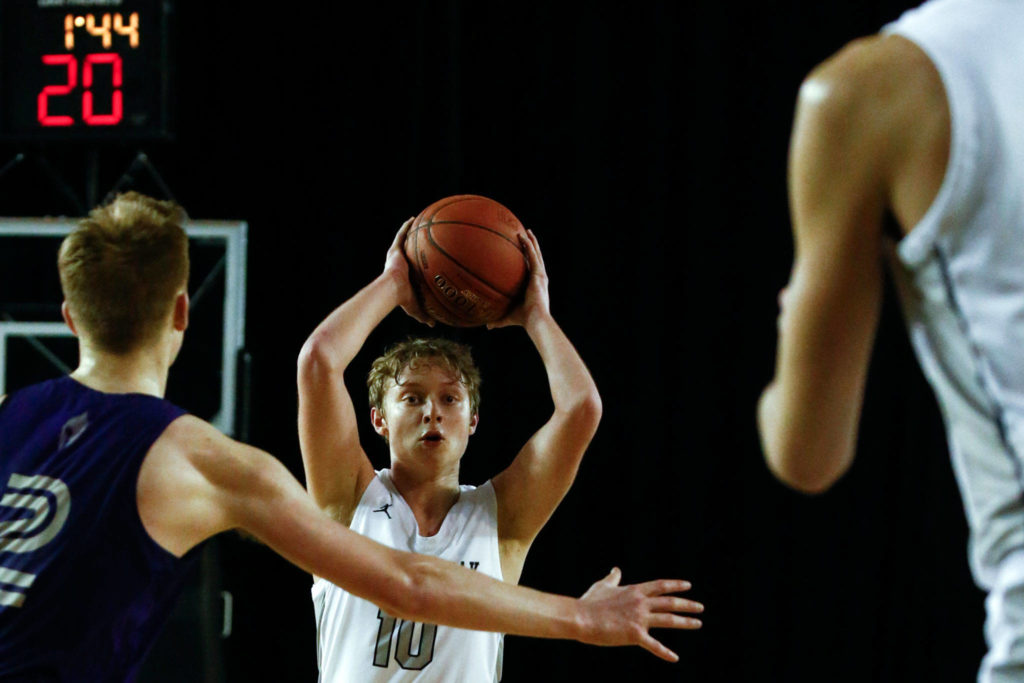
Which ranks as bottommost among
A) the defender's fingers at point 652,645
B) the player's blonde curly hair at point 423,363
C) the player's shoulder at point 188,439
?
the defender's fingers at point 652,645

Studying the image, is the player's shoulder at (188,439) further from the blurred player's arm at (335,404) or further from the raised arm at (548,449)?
the raised arm at (548,449)

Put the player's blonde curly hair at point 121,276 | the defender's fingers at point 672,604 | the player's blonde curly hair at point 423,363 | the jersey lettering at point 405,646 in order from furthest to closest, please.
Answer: the player's blonde curly hair at point 423,363
the jersey lettering at point 405,646
the defender's fingers at point 672,604
the player's blonde curly hair at point 121,276

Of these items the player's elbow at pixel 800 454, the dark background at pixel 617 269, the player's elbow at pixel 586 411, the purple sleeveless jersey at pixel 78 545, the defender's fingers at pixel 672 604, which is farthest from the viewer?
the dark background at pixel 617 269

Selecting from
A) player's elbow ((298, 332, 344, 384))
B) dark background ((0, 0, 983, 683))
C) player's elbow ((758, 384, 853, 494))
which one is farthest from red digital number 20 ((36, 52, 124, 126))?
player's elbow ((758, 384, 853, 494))

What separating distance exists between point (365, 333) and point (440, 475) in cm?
40

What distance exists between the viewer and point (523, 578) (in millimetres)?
4859

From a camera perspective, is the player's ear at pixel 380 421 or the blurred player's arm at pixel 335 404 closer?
the blurred player's arm at pixel 335 404

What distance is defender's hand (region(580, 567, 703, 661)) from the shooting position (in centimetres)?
171

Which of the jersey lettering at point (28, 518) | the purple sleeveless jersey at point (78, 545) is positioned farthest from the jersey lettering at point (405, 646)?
the jersey lettering at point (28, 518)

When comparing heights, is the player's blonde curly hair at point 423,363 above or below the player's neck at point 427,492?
above

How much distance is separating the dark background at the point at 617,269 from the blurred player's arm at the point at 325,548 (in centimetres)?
316

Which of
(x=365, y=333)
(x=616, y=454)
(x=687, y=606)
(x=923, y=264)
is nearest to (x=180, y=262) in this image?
(x=365, y=333)

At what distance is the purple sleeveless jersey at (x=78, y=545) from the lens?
1.44 meters

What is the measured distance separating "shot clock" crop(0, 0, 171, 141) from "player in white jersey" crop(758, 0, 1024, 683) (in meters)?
4.03
